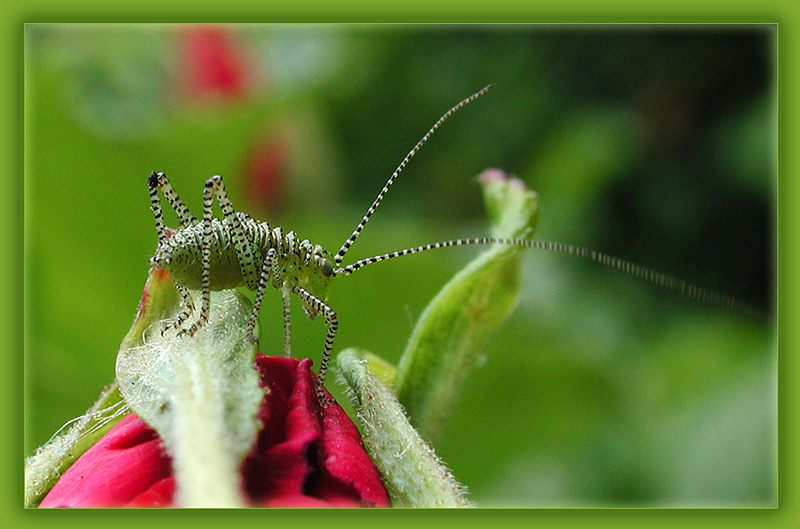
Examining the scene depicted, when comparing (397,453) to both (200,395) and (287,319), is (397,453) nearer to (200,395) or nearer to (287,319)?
(200,395)

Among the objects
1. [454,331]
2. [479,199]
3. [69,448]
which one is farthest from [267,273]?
[479,199]

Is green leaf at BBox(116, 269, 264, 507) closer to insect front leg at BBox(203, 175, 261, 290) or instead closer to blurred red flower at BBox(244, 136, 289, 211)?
insect front leg at BBox(203, 175, 261, 290)

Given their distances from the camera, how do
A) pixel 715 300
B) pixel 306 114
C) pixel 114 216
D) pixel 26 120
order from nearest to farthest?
pixel 26 120
pixel 114 216
pixel 715 300
pixel 306 114

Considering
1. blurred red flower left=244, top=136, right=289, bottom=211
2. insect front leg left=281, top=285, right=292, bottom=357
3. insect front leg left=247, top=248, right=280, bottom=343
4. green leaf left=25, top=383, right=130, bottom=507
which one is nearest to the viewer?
green leaf left=25, top=383, right=130, bottom=507

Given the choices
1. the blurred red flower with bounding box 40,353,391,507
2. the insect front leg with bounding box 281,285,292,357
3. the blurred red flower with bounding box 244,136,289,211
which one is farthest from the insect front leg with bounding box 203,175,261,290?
the blurred red flower with bounding box 244,136,289,211

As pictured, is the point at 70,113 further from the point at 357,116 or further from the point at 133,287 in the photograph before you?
the point at 357,116

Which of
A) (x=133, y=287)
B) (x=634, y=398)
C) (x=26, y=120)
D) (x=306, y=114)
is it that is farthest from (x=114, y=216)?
(x=634, y=398)

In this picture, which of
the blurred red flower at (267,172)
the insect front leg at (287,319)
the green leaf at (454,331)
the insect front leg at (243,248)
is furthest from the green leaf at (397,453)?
the blurred red flower at (267,172)
